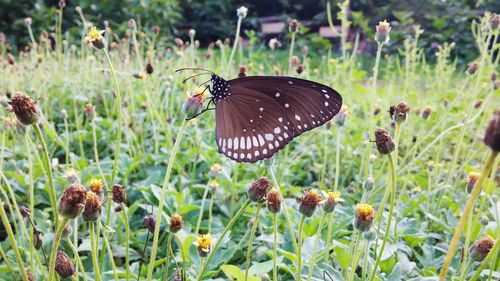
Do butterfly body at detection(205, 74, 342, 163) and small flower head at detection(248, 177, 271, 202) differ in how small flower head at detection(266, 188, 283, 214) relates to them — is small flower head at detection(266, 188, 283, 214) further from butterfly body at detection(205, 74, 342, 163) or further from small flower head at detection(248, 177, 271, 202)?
butterfly body at detection(205, 74, 342, 163)

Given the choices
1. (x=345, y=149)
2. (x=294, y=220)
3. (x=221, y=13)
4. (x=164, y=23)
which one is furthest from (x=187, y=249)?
(x=221, y=13)

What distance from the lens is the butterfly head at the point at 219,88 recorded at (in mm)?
1281

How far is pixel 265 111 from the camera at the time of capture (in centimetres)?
121

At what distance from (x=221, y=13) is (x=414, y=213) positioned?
7.40 m

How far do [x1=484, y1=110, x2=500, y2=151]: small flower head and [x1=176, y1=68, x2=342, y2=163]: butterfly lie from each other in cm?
57

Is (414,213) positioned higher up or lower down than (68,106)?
lower down

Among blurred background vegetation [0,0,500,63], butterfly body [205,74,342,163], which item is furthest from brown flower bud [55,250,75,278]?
blurred background vegetation [0,0,500,63]

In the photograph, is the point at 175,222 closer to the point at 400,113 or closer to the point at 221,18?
the point at 400,113

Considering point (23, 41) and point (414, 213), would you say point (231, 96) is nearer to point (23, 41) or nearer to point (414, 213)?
point (414, 213)

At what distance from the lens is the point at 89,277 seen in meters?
1.05

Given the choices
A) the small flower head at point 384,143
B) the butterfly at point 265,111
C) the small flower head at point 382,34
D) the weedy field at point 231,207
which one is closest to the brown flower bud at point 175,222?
the weedy field at point 231,207

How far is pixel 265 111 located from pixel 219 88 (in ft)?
0.52

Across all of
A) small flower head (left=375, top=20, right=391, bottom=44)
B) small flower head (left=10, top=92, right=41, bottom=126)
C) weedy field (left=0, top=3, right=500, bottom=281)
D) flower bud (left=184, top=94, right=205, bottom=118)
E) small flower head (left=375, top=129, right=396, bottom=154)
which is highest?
small flower head (left=375, top=20, right=391, bottom=44)

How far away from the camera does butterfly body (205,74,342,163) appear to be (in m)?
1.11
